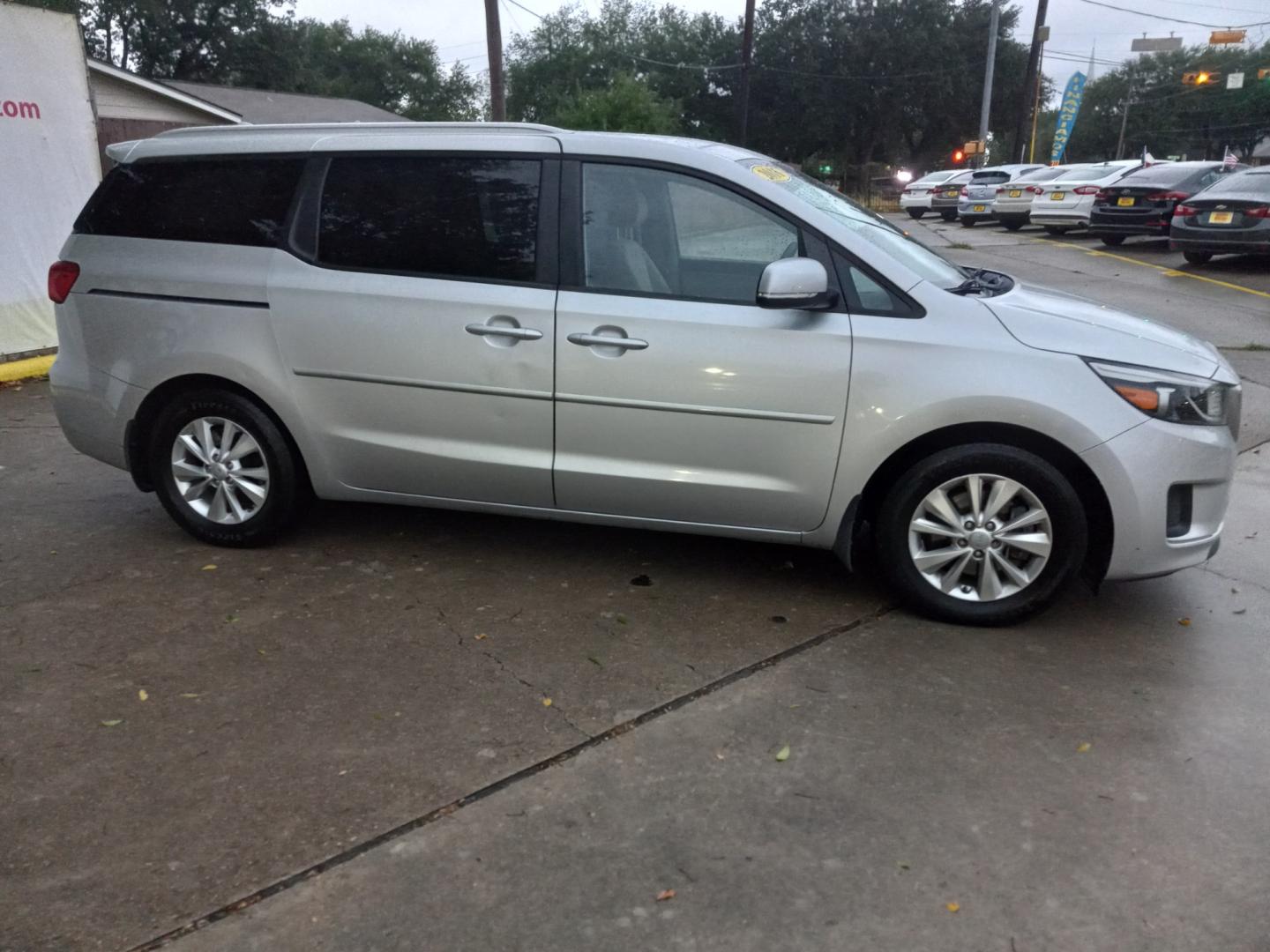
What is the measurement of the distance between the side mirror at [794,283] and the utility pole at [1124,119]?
9038 cm

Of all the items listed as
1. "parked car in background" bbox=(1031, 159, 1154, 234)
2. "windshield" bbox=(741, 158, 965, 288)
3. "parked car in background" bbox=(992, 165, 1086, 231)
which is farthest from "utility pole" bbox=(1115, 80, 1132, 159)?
"windshield" bbox=(741, 158, 965, 288)

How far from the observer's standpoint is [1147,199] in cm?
1866

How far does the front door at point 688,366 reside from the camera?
4.07 metres

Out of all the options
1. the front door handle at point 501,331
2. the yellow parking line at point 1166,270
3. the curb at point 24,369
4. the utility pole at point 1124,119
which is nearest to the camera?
the front door handle at point 501,331

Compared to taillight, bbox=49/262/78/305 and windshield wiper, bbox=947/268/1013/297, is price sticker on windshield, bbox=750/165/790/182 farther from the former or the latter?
taillight, bbox=49/262/78/305

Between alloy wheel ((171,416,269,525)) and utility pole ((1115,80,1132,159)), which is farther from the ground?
utility pole ((1115,80,1132,159))

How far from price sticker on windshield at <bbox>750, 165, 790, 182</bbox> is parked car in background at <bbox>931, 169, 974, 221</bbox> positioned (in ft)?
85.6

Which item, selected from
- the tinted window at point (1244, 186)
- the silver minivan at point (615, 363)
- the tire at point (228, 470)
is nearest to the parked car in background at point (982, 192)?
the tinted window at point (1244, 186)

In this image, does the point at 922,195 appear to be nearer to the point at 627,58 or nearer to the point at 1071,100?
the point at 1071,100

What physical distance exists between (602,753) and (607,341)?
63.6 inches

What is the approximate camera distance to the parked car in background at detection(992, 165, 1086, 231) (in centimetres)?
2341

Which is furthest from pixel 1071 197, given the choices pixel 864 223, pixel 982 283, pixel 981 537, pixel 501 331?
pixel 501 331

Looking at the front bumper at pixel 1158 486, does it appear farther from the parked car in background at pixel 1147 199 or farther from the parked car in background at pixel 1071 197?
the parked car in background at pixel 1071 197

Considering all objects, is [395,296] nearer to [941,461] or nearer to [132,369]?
[132,369]
